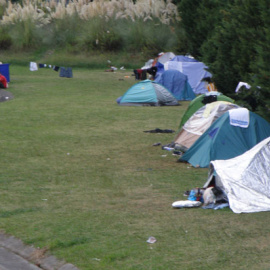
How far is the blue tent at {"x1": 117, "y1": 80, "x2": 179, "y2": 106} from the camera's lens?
74.3 ft

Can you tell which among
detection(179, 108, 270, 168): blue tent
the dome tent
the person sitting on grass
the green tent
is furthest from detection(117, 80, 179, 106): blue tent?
detection(179, 108, 270, 168): blue tent

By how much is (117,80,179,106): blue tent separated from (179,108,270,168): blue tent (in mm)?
10491

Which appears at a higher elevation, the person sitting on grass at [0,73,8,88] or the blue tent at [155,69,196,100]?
the blue tent at [155,69,196,100]

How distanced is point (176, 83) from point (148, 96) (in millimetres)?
2782

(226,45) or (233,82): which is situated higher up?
(226,45)

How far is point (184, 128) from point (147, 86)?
29.9 feet

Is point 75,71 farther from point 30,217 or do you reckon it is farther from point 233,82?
point 30,217

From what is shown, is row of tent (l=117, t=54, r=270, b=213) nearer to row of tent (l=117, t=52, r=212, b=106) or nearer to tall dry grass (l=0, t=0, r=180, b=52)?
row of tent (l=117, t=52, r=212, b=106)

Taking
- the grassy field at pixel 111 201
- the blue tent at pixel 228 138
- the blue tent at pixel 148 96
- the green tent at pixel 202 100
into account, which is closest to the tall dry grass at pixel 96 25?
the blue tent at pixel 148 96

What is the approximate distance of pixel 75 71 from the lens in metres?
38.1

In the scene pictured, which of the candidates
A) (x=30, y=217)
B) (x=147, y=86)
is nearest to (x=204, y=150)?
(x=30, y=217)

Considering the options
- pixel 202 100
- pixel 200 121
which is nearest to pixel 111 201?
pixel 200 121

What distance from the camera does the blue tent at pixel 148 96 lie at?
22641 millimetres

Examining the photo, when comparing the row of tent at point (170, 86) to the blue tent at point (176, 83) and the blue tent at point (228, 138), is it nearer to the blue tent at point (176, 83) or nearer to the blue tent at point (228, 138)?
the blue tent at point (176, 83)
